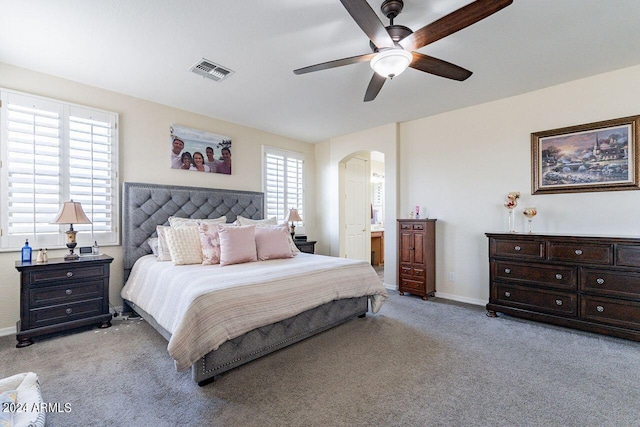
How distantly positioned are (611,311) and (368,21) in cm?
346

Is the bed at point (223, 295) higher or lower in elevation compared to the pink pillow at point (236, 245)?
lower

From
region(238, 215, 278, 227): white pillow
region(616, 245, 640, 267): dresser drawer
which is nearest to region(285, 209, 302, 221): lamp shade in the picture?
region(238, 215, 278, 227): white pillow

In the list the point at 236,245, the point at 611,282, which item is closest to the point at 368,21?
the point at 236,245

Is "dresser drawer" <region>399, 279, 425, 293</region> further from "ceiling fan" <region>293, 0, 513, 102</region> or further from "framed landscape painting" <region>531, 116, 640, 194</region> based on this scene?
"ceiling fan" <region>293, 0, 513, 102</region>

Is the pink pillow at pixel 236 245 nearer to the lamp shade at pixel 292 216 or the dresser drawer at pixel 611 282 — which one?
the lamp shade at pixel 292 216

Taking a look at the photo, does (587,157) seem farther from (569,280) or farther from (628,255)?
(569,280)

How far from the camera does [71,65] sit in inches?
118

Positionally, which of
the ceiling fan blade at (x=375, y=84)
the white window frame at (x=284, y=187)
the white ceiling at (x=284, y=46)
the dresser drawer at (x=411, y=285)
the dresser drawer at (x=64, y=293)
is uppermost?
the white ceiling at (x=284, y=46)

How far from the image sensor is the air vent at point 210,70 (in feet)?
9.67

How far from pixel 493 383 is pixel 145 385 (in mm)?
2507

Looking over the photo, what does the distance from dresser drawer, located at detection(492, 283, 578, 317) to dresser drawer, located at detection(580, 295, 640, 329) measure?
9 cm

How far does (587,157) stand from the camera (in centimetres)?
329

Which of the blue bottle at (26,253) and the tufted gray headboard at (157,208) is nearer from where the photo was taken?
the blue bottle at (26,253)

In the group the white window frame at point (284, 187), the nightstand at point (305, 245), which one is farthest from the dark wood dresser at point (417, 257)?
the white window frame at point (284, 187)
